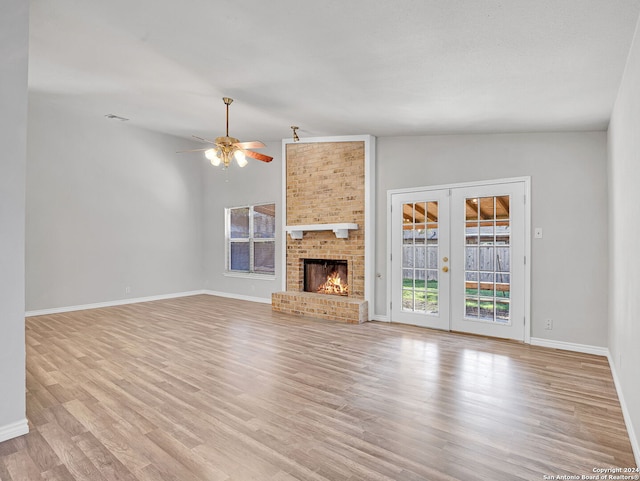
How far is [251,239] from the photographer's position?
795cm

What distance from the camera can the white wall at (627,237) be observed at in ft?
7.46

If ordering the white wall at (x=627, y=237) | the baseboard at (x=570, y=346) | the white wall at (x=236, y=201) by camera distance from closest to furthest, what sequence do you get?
the white wall at (x=627, y=237) < the baseboard at (x=570, y=346) < the white wall at (x=236, y=201)

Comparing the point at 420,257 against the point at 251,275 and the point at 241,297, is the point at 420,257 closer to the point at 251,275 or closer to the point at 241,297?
the point at 251,275

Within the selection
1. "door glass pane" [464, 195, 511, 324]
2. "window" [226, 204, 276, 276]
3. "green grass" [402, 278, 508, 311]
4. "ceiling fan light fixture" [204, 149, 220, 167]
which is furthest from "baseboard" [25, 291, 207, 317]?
"door glass pane" [464, 195, 511, 324]

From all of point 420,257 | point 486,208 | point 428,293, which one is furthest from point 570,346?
point 420,257

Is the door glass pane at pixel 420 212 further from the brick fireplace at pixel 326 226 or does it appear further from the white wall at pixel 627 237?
the white wall at pixel 627 237

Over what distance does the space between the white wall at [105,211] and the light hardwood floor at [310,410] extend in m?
2.00

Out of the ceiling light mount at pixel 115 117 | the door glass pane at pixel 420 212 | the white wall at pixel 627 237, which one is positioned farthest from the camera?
the ceiling light mount at pixel 115 117

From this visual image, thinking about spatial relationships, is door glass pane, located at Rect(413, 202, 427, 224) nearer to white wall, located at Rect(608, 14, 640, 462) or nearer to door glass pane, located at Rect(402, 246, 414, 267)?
door glass pane, located at Rect(402, 246, 414, 267)

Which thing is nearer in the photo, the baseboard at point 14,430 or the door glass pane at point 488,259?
the baseboard at point 14,430

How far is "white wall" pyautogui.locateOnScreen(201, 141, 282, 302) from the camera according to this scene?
24.1ft

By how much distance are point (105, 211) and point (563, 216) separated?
7.35 metres

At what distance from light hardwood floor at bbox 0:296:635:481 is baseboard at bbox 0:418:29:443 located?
56mm

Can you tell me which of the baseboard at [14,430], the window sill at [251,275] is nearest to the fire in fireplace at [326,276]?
the window sill at [251,275]
